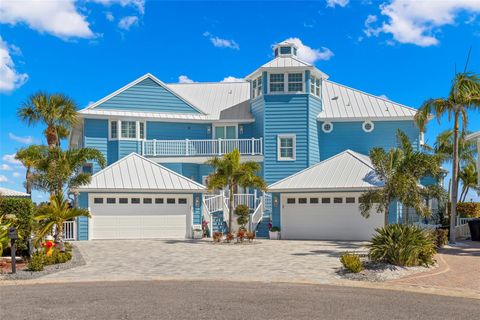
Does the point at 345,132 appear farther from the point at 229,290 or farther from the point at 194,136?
the point at 229,290

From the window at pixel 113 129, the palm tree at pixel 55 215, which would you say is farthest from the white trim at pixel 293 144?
the palm tree at pixel 55 215

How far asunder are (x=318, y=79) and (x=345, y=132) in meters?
3.61

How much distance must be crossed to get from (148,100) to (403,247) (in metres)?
20.9

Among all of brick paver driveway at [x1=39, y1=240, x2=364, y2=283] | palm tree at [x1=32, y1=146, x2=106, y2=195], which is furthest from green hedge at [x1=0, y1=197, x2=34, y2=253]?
palm tree at [x1=32, y1=146, x2=106, y2=195]

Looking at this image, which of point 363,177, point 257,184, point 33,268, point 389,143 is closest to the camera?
point 33,268

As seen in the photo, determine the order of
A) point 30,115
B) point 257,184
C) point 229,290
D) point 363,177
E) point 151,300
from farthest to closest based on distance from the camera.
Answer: point 30,115 → point 363,177 → point 257,184 → point 229,290 → point 151,300

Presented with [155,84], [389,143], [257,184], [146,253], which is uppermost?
[155,84]

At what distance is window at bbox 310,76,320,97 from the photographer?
106 ft

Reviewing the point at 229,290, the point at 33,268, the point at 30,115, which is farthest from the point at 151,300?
the point at 30,115

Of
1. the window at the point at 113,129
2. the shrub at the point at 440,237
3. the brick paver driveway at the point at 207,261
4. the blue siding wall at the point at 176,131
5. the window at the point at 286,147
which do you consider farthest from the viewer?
the blue siding wall at the point at 176,131

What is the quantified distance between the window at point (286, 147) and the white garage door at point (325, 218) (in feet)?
14.9

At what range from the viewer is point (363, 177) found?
26.3 meters

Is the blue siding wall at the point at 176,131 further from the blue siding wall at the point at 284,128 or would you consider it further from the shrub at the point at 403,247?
the shrub at the point at 403,247

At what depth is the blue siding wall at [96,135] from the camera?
31391 millimetres
